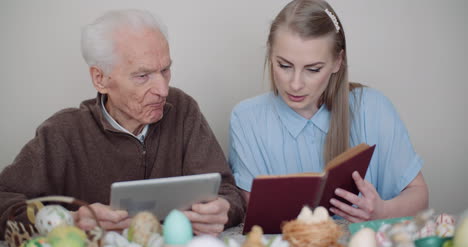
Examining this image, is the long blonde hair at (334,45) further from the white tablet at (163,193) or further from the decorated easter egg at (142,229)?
the decorated easter egg at (142,229)

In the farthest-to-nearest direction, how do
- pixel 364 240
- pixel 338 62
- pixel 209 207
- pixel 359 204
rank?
pixel 338 62, pixel 359 204, pixel 209 207, pixel 364 240

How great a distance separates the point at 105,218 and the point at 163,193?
0.67ft

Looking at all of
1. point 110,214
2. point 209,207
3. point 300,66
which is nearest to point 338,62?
point 300,66

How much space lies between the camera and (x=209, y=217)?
1.64 metres

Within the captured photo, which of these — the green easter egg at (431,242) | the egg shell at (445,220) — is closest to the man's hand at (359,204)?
the egg shell at (445,220)

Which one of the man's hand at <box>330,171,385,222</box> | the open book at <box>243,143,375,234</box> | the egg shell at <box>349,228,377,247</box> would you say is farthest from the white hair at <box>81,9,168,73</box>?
the egg shell at <box>349,228,377,247</box>

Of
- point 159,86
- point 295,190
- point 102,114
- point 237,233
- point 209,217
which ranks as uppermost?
point 159,86

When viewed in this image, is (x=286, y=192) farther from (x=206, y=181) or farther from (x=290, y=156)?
(x=290, y=156)

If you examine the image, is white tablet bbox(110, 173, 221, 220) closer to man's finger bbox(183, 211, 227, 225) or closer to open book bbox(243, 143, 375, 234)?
man's finger bbox(183, 211, 227, 225)

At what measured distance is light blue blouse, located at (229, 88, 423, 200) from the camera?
2.18m

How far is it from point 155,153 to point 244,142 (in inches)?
15.0

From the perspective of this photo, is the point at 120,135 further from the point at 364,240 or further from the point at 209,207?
the point at 364,240

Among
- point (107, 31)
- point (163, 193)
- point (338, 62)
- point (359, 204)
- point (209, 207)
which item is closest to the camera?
point (163, 193)

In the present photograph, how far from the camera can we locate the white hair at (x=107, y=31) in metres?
1.94
